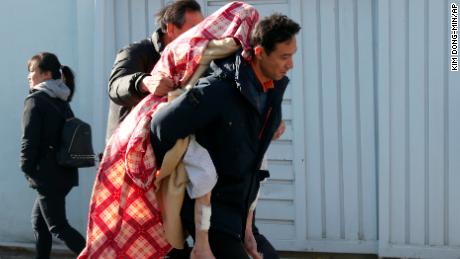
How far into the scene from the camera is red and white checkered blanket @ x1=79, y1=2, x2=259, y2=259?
332 cm

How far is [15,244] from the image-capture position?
698 cm

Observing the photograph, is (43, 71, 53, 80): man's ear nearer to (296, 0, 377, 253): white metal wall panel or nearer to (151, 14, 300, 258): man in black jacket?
(296, 0, 377, 253): white metal wall panel

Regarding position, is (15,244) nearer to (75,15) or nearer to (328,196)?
(75,15)

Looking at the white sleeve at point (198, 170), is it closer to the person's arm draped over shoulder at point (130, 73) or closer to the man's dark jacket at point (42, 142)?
the person's arm draped over shoulder at point (130, 73)

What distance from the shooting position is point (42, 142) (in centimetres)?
559

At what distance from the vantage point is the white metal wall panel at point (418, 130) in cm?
590

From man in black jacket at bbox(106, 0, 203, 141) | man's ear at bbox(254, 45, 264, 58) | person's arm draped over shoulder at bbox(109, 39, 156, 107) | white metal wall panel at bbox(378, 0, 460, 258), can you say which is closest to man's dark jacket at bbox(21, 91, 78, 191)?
man in black jacket at bbox(106, 0, 203, 141)

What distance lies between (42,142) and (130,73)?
189 cm

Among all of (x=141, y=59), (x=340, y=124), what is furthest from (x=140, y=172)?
(x=340, y=124)

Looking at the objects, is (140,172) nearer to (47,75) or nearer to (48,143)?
(48,143)

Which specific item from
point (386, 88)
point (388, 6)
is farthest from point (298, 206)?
point (388, 6)

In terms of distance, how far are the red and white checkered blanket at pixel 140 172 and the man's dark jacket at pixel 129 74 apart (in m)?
0.25

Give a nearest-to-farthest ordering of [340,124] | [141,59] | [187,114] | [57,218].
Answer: [187,114] → [141,59] → [57,218] → [340,124]

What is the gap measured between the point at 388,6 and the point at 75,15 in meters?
2.42
